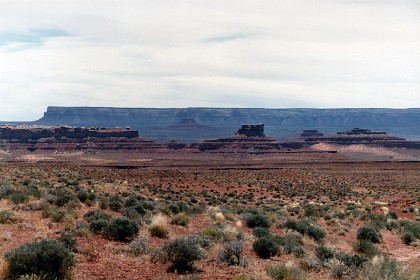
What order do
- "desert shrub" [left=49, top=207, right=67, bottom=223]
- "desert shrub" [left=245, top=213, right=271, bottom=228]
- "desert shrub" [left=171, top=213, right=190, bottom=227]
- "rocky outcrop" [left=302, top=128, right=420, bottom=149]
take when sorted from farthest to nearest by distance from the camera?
1. "rocky outcrop" [left=302, top=128, right=420, bottom=149]
2. "desert shrub" [left=245, top=213, right=271, bottom=228]
3. "desert shrub" [left=171, top=213, right=190, bottom=227]
4. "desert shrub" [left=49, top=207, right=67, bottom=223]

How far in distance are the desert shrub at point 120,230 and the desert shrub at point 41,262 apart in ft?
14.6

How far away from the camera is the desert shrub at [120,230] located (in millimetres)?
14359

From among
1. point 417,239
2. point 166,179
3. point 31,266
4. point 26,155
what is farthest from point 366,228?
point 26,155

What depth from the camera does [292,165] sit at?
101 meters

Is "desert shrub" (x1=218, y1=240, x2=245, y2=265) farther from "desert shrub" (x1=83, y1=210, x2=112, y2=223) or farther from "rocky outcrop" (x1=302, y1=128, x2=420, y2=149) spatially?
"rocky outcrop" (x1=302, y1=128, x2=420, y2=149)

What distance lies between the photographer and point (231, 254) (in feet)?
41.7

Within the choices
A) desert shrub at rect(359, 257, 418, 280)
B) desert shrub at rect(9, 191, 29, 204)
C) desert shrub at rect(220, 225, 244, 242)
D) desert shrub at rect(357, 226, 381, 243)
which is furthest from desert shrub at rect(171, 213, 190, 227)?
desert shrub at rect(359, 257, 418, 280)

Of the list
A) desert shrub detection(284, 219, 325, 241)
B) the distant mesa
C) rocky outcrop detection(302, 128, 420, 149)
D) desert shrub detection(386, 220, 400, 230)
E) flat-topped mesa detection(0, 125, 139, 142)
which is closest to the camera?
desert shrub detection(284, 219, 325, 241)

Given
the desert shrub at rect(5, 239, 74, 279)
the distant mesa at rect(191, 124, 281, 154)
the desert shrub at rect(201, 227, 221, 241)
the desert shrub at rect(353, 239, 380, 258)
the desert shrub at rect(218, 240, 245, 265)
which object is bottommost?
the distant mesa at rect(191, 124, 281, 154)

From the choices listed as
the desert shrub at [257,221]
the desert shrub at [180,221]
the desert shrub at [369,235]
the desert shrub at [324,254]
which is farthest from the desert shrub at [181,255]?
the desert shrub at [369,235]

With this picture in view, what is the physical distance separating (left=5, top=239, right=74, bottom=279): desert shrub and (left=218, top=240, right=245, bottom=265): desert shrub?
449 centimetres

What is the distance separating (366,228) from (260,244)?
8.33 meters

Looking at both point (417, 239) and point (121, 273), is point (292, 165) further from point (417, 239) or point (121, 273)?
point (121, 273)

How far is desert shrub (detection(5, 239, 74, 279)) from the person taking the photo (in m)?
9.02
